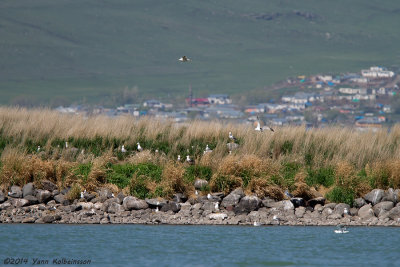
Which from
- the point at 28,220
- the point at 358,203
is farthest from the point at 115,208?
the point at 358,203

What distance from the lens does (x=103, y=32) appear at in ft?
627

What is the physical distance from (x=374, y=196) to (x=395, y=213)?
2.95ft

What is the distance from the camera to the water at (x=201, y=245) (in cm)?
1650

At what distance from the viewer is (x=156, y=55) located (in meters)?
177

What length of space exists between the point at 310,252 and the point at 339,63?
516ft

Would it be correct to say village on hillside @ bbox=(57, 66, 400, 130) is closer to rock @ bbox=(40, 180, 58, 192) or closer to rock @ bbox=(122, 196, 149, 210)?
rock @ bbox=(40, 180, 58, 192)

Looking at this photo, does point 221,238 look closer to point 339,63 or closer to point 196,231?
point 196,231

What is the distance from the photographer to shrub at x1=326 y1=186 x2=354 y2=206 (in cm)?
2125

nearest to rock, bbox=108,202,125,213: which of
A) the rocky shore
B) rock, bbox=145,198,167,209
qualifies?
the rocky shore

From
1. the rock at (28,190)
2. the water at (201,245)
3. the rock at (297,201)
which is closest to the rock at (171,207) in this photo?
the water at (201,245)

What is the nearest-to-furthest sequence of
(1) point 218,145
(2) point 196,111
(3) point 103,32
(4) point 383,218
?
(4) point 383,218 < (1) point 218,145 < (2) point 196,111 < (3) point 103,32

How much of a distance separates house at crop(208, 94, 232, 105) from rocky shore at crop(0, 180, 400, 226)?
4576 inches

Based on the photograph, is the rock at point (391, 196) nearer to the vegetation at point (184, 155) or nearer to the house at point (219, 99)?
the vegetation at point (184, 155)

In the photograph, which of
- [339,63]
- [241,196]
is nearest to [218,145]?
[241,196]
